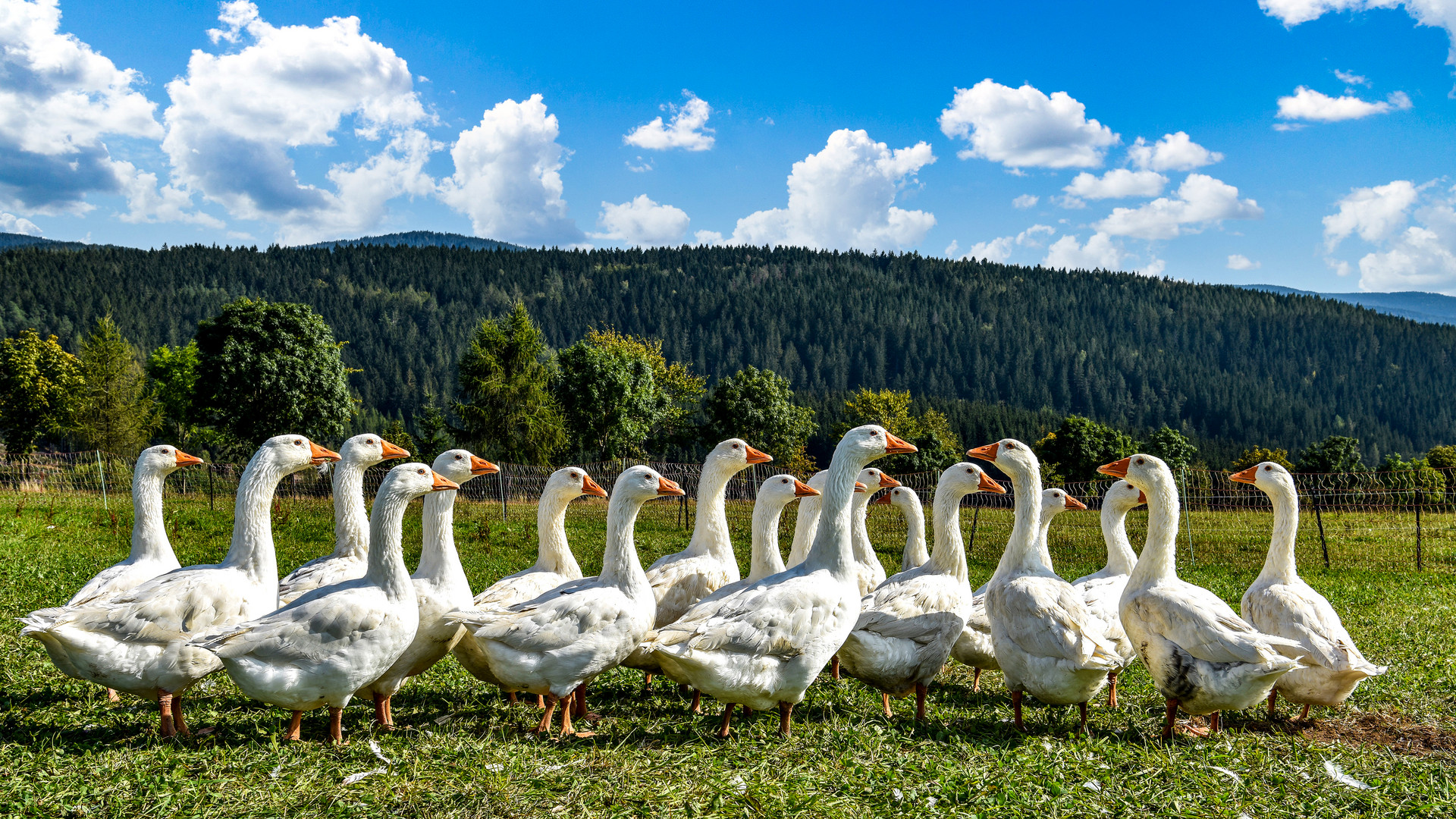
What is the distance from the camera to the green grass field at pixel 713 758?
4.62m

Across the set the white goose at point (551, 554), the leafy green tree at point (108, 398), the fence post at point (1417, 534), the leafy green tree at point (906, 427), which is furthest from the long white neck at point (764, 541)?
the leafy green tree at point (108, 398)

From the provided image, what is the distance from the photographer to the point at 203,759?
5.12 meters

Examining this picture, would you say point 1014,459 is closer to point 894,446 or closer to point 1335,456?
point 894,446

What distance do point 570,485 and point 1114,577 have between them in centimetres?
565

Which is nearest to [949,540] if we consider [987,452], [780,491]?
[987,452]

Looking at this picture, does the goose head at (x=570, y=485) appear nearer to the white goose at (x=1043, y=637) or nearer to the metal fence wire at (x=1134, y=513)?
the white goose at (x=1043, y=637)

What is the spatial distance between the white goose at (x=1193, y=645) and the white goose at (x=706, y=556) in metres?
3.39

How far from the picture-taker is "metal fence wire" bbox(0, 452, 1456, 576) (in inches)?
671

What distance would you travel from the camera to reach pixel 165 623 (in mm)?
5391

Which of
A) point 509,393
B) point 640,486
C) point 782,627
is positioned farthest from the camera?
point 509,393

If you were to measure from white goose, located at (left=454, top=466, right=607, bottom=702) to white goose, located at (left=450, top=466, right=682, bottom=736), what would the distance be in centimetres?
71

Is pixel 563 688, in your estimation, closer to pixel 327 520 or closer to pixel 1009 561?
pixel 1009 561

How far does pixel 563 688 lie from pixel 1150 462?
5.27 metres

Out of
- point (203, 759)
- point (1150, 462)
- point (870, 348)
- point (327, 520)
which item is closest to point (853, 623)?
point (1150, 462)
